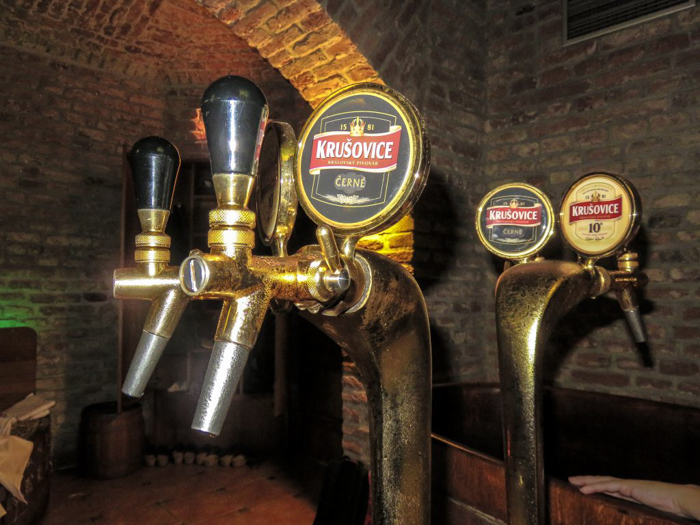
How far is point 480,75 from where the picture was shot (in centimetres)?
304

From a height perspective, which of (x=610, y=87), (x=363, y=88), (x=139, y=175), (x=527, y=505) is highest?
(x=610, y=87)

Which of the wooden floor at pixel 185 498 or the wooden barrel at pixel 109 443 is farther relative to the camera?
the wooden barrel at pixel 109 443

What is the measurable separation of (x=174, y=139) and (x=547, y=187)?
331 cm

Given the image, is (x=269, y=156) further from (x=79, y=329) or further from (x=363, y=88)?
(x=79, y=329)

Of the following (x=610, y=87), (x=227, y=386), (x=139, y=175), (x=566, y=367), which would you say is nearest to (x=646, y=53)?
(x=610, y=87)

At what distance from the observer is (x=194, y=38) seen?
14.0ft

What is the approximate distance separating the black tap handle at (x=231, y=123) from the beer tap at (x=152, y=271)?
8.8 inches

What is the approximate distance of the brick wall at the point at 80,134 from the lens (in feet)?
12.6

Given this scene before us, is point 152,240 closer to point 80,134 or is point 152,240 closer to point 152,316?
point 152,316

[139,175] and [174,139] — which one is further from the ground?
[174,139]

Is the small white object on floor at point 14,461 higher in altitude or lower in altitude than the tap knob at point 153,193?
lower

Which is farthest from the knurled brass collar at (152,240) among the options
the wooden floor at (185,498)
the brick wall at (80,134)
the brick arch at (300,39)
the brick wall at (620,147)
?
the brick wall at (80,134)

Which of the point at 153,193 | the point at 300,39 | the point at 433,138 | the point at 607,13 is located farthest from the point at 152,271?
the point at 607,13

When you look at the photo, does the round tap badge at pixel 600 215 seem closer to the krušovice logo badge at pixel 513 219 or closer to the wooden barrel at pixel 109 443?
the krušovice logo badge at pixel 513 219
